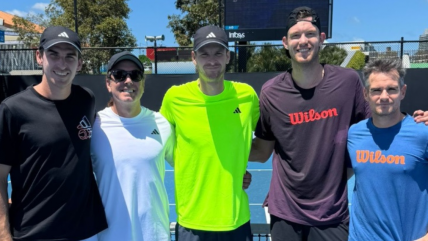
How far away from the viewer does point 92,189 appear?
7.79ft

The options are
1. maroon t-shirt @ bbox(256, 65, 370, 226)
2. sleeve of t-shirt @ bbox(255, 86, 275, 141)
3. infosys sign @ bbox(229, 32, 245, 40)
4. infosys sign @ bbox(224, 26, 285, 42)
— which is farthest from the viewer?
infosys sign @ bbox(229, 32, 245, 40)

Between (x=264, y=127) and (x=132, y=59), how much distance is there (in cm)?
106

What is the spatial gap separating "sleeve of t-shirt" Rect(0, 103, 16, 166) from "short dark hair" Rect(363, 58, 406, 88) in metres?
2.07

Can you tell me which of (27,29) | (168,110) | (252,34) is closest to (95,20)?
(27,29)

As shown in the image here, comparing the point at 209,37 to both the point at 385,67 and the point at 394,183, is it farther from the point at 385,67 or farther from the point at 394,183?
the point at 394,183

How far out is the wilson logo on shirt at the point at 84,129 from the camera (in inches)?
89.0

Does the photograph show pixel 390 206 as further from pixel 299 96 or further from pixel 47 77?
pixel 47 77

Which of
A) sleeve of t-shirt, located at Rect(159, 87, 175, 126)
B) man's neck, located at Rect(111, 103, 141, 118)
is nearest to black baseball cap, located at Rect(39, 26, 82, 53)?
man's neck, located at Rect(111, 103, 141, 118)

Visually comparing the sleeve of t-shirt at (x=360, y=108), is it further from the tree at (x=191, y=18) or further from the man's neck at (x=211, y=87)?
the tree at (x=191, y=18)

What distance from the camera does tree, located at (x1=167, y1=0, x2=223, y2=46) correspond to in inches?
988

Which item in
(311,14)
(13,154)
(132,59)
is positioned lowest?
(13,154)

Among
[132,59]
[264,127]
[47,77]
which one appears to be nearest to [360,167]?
[264,127]

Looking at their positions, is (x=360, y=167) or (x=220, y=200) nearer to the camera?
(x=360, y=167)

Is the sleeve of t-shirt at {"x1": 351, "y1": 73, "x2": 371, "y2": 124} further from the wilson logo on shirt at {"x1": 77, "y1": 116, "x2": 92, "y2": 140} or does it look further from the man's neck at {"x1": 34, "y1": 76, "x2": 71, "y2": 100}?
the man's neck at {"x1": 34, "y1": 76, "x2": 71, "y2": 100}
